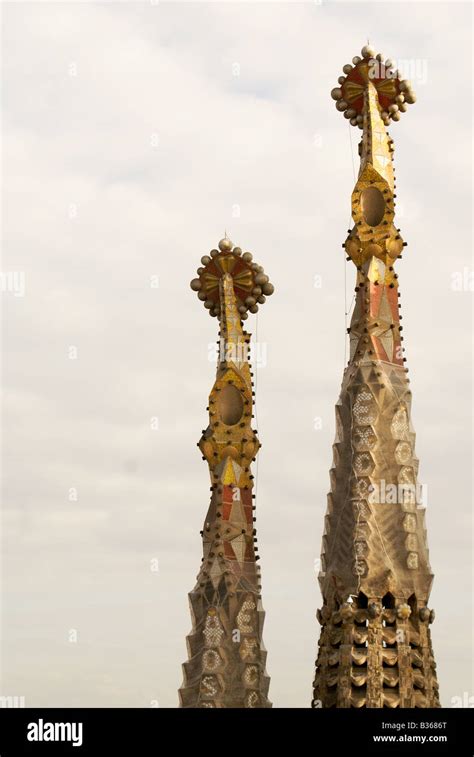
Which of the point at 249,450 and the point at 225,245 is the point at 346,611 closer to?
the point at 249,450

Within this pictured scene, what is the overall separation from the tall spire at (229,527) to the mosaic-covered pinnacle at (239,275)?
0.8 inches

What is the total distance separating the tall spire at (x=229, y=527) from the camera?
3269 centimetres

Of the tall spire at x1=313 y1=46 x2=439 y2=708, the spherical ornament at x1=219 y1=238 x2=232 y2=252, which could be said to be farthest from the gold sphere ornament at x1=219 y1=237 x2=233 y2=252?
the tall spire at x1=313 y1=46 x2=439 y2=708

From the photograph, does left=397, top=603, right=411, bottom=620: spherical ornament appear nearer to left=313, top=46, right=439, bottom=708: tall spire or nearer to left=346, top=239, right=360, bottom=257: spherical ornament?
left=313, top=46, right=439, bottom=708: tall spire

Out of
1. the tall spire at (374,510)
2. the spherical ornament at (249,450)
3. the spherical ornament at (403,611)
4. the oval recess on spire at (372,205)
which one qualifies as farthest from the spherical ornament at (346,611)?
the oval recess on spire at (372,205)

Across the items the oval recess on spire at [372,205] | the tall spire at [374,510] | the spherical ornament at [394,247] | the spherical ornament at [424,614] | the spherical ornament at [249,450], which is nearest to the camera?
the tall spire at [374,510]

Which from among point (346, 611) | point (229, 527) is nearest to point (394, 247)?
point (229, 527)

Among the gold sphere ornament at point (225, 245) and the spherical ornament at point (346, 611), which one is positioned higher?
the gold sphere ornament at point (225, 245)

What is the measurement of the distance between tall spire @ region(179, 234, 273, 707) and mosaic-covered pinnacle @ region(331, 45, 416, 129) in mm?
3823

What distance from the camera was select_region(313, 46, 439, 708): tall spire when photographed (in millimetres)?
30047

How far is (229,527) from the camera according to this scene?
33719 mm

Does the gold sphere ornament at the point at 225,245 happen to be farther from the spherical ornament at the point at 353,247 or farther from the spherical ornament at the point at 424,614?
the spherical ornament at the point at 424,614
